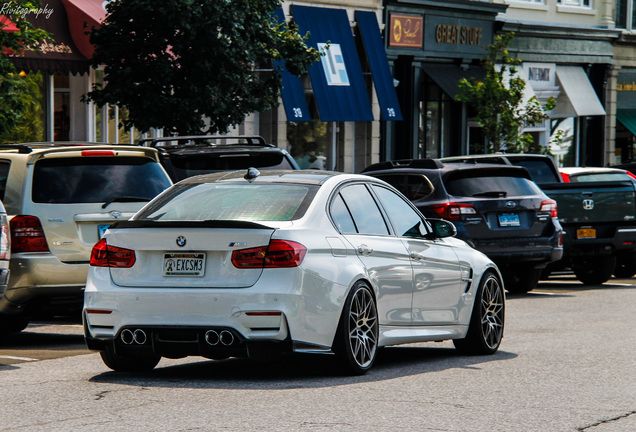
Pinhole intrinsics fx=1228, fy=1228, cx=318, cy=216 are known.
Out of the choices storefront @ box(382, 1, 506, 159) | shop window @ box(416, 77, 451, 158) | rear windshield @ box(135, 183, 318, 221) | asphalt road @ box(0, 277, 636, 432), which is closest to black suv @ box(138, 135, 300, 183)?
asphalt road @ box(0, 277, 636, 432)

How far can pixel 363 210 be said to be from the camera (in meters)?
9.30

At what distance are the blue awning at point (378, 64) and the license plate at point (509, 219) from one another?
14.8m

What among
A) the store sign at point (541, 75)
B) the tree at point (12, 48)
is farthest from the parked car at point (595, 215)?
the store sign at point (541, 75)

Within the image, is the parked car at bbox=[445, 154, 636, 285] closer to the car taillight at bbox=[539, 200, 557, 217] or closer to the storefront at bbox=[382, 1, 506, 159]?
the car taillight at bbox=[539, 200, 557, 217]

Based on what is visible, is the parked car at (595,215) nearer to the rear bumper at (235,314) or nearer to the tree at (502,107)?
the rear bumper at (235,314)

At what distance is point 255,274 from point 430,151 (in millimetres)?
27059

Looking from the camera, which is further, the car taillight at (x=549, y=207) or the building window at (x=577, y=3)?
the building window at (x=577, y=3)

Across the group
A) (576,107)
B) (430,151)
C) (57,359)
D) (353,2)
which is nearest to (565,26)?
(576,107)

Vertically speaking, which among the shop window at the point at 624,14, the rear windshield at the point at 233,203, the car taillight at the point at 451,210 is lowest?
the car taillight at the point at 451,210

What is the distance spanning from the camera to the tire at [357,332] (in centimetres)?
839

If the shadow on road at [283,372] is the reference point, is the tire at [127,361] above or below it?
above

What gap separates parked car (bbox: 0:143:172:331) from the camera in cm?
1098

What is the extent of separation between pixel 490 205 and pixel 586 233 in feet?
9.92

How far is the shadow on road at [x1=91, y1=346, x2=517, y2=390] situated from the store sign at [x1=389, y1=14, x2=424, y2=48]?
22499mm
